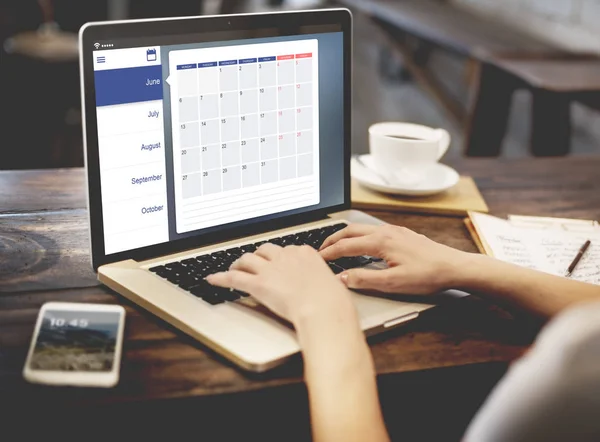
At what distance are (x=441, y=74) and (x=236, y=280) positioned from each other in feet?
13.9

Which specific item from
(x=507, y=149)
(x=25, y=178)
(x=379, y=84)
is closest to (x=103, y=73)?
(x=25, y=178)

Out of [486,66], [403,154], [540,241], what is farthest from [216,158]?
[486,66]

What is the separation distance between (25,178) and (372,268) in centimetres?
67

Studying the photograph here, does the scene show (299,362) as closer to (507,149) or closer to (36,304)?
(36,304)

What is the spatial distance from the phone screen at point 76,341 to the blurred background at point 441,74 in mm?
1766

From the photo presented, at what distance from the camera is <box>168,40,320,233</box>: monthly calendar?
3.04 ft

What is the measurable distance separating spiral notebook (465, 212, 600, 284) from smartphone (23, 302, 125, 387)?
0.54 m

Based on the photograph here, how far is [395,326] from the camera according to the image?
825 mm

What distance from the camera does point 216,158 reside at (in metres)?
0.96

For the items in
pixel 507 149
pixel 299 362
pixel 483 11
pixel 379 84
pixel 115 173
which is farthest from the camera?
pixel 379 84

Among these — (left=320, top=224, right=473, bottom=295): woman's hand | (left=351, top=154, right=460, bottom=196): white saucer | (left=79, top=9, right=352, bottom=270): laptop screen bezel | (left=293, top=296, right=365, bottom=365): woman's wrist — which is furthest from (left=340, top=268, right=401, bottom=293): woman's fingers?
(left=351, top=154, right=460, bottom=196): white saucer

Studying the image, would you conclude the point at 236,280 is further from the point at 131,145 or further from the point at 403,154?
the point at 403,154

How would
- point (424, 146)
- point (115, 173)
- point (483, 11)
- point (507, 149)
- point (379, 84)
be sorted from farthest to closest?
point (379, 84) < point (483, 11) < point (507, 149) < point (424, 146) < point (115, 173)

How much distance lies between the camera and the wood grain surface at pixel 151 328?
71cm
